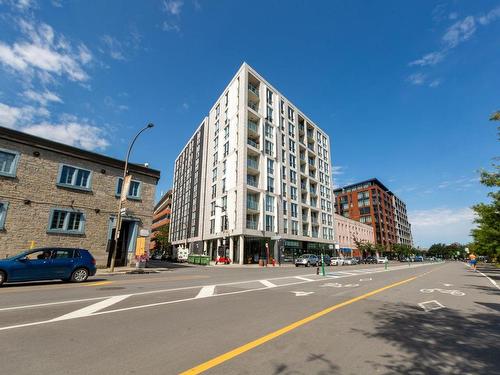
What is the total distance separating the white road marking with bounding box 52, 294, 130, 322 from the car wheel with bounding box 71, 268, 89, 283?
18.4 feet

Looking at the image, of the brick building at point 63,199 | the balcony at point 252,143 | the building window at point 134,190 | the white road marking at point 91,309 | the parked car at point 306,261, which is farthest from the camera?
the balcony at point 252,143

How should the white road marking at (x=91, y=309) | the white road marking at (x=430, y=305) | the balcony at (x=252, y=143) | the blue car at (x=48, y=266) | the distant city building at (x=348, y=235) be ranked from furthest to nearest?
the distant city building at (x=348, y=235), the balcony at (x=252, y=143), the blue car at (x=48, y=266), the white road marking at (x=430, y=305), the white road marking at (x=91, y=309)

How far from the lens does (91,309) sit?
22.5 ft

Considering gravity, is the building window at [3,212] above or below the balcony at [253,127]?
below

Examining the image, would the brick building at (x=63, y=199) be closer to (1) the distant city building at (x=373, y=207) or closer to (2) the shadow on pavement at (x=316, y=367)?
(2) the shadow on pavement at (x=316, y=367)

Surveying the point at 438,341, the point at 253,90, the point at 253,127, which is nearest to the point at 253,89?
the point at 253,90

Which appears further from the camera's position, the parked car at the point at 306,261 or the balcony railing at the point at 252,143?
the balcony railing at the point at 252,143

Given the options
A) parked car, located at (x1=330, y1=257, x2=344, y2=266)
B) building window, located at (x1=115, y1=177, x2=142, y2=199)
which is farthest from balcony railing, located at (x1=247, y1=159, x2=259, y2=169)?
building window, located at (x1=115, y1=177, x2=142, y2=199)

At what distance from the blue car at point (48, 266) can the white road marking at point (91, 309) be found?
540cm

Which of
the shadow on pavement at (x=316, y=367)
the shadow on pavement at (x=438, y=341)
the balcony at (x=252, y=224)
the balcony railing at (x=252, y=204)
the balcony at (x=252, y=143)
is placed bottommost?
the shadow on pavement at (x=316, y=367)

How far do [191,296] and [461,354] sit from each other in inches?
282

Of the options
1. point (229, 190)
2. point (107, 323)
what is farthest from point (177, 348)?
point (229, 190)

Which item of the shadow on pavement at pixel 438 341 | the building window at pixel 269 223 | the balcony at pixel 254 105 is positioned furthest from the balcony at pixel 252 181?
the shadow on pavement at pixel 438 341

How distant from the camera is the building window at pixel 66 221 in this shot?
21.1m
